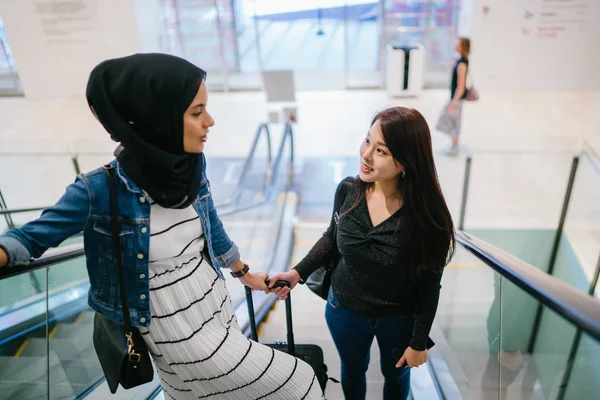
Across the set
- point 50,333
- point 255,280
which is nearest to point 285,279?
point 255,280

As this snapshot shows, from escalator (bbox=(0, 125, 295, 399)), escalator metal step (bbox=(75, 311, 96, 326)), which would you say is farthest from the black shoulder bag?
escalator metal step (bbox=(75, 311, 96, 326))

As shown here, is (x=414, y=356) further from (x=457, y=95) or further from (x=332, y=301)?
(x=457, y=95)

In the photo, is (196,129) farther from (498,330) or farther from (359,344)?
(498,330)

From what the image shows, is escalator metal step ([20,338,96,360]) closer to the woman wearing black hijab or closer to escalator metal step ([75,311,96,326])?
escalator metal step ([75,311,96,326])

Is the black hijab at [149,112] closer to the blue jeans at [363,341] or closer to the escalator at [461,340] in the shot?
the escalator at [461,340]

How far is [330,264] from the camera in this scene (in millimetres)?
2084

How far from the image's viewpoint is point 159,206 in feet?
4.58

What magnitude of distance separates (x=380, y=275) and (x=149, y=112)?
104cm

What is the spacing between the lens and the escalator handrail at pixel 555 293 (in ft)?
3.57

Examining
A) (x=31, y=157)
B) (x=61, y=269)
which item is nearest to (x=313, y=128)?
(x=31, y=157)

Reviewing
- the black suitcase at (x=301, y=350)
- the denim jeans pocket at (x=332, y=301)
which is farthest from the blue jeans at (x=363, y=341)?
the black suitcase at (x=301, y=350)

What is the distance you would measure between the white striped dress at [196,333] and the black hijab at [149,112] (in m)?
0.12

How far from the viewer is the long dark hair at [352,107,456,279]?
161 centimetres

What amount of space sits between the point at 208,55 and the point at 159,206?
10514 mm
